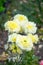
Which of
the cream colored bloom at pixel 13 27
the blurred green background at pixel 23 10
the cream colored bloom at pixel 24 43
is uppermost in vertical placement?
the cream colored bloom at pixel 13 27

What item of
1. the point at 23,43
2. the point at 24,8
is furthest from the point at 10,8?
the point at 23,43

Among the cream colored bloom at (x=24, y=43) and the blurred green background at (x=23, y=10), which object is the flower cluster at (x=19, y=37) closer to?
the cream colored bloom at (x=24, y=43)

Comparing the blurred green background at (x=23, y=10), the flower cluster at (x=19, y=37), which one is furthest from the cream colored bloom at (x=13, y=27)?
the blurred green background at (x=23, y=10)

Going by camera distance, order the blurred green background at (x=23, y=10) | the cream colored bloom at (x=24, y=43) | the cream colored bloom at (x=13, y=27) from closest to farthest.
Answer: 1. the cream colored bloom at (x=24, y=43)
2. the cream colored bloom at (x=13, y=27)
3. the blurred green background at (x=23, y=10)

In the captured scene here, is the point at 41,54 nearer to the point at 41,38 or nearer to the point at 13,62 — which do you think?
the point at 41,38

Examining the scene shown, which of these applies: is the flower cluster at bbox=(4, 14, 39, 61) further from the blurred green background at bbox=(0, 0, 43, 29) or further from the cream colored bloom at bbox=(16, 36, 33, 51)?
the blurred green background at bbox=(0, 0, 43, 29)

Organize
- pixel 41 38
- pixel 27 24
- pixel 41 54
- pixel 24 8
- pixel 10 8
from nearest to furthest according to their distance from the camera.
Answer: pixel 27 24
pixel 41 54
pixel 41 38
pixel 24 8
pixel 10 8

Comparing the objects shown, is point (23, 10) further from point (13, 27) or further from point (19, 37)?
point (19, 37)

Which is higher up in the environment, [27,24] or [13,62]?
[27,24]
